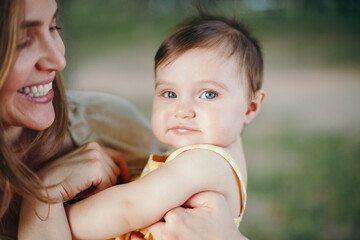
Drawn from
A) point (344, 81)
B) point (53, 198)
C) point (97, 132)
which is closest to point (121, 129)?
point (97, 132)

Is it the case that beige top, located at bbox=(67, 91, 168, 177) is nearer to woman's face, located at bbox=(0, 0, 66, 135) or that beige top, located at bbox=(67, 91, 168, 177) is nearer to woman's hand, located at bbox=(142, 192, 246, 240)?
woman's face, located at bbox=(0, 0, 66, 135)

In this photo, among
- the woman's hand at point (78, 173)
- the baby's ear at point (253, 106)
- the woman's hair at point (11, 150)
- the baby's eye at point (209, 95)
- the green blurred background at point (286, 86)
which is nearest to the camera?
the woman's hair at point (11, 150)

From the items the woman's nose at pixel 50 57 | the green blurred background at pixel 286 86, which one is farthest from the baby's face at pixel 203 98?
the green blurred background at pixel 286 86

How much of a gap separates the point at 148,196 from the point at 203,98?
0.39 meters

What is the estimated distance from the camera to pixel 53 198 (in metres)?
1.25

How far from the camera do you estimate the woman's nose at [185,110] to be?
1367 mm

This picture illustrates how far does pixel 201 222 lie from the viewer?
→ 122 centimetres

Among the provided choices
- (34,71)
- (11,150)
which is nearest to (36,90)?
(34,71)

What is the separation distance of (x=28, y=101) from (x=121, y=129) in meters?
0.52

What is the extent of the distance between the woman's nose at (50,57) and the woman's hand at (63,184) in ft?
1.04

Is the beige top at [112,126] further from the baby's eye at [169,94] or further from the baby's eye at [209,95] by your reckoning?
the baby's eye at [209,95]

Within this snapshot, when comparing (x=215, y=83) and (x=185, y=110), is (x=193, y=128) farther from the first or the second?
(x=215, y=83)

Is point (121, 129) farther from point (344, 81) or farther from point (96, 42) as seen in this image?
point (96, 42)

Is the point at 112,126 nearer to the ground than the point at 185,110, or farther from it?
nearer to the ground
